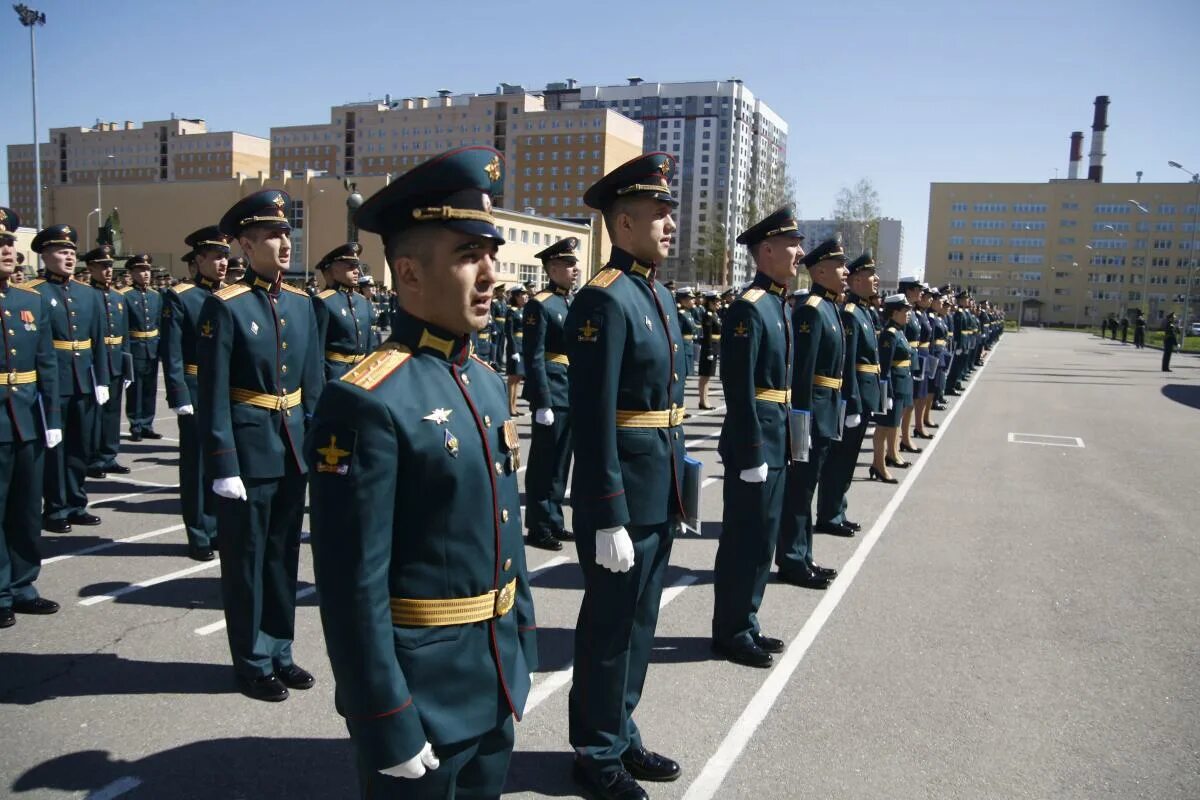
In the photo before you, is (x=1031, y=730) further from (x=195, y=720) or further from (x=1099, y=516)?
(x=1099, y=516)

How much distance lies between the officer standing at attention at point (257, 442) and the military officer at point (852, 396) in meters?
4.45

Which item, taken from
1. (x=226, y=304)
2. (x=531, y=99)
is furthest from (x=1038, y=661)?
(x=531, y=99)

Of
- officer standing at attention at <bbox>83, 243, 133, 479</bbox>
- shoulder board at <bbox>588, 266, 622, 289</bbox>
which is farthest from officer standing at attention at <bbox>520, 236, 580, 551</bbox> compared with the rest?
officer standing at attention at <bbox>83, 243, 133, 479</bbox>

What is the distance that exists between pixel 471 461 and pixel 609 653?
180 cm

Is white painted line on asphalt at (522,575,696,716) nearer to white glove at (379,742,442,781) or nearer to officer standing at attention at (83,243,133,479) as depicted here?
white glove at (379,742,442,781)

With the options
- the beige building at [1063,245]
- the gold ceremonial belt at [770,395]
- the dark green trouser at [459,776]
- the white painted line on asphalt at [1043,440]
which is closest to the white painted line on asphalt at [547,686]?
the gold ceremonial belt at [770,395]

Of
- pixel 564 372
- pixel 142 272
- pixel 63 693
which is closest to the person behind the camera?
pixel 63 693

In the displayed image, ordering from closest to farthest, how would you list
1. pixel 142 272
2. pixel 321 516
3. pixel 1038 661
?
pixel 321 516
pixel 1038 661
pixel 142 272

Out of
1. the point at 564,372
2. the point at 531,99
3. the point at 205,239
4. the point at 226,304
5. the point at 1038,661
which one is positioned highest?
the point at 531,99

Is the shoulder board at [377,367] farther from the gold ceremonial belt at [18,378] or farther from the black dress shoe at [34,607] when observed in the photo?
the black dress shoe at [34,607]

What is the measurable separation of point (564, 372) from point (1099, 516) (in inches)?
236

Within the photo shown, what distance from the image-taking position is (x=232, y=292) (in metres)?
4.64

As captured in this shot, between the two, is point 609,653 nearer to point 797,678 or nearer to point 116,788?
point 797,678

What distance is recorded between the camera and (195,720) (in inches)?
167
